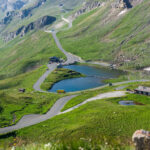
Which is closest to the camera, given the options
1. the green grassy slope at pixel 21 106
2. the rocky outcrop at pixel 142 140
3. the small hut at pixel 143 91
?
the rocky outcrop at pixel 142 140

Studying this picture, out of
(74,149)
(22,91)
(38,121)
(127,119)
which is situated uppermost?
(74,149)

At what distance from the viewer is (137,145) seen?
1215 cm

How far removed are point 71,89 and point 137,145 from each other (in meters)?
121

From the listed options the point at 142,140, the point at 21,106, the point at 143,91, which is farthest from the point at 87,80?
the point at 142,140

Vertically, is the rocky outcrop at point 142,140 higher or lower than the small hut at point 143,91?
higher

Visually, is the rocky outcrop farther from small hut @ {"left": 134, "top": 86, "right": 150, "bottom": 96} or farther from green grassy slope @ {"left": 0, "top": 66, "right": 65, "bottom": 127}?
small hut @ {"left": 134, "top": 86, "right": 150, "bottom": 96}

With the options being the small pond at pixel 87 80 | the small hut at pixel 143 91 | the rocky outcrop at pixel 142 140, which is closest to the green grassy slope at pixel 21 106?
the small pond at pixel 87 80

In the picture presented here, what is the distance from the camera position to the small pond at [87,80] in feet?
449

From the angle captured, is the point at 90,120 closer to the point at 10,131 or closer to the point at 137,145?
the point at 10,131

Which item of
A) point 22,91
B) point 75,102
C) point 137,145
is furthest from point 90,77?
point 137,145

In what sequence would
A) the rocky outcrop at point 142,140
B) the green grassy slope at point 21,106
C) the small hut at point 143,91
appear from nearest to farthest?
the rocky outcrop at point 142,140, the green grassy slope at point 21,106, the small hut at point 143,91

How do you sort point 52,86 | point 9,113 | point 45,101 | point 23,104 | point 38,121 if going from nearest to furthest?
point 38,121
point 9,113
point 23,104
point 45,101
point 52,86

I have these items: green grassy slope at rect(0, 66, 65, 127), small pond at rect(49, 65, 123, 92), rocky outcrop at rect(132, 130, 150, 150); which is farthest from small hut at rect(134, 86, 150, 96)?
rocky outcrop at rect(132, 130, 150, 150)

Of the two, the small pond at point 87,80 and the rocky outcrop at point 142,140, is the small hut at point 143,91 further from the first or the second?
the rocky outcrop at point 142,140
